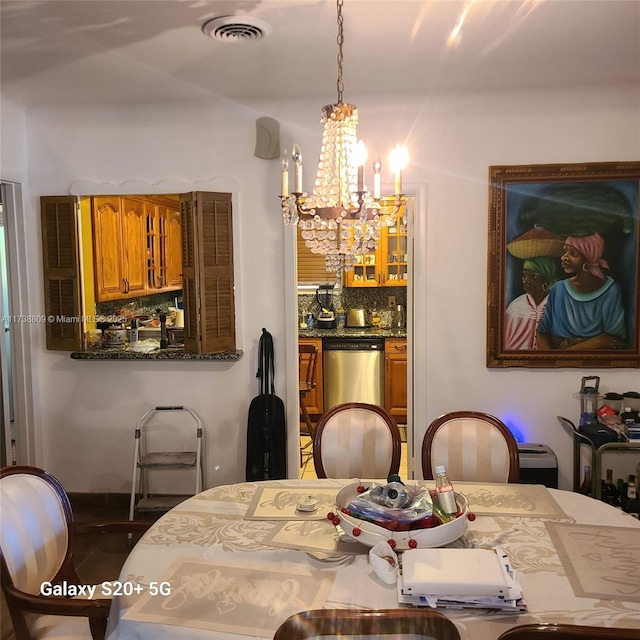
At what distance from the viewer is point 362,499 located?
6.45 feet

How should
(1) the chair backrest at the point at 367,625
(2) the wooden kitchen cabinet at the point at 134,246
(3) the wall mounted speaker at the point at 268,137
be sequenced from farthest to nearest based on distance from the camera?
(2) the wooden kitchen cabinet at the point at 134,246 → (3) the wall mounted speaker at the point at 268,137 → (1) the chair backrest at the point at 367,625

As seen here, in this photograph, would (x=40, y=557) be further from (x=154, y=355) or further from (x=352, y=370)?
(x=352, y=370)

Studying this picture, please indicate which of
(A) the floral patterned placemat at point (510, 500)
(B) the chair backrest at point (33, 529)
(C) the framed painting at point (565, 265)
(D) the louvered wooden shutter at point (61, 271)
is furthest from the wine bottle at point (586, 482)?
(D) the louvered wooden shutter at point (61, 271)

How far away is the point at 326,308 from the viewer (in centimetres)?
608

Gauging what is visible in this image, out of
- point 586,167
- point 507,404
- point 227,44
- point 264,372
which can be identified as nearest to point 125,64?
point 227,44

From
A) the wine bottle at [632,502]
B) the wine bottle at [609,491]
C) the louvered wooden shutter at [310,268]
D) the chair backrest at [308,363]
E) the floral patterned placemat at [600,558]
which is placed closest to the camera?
the floral patterned placemat at [600,558]

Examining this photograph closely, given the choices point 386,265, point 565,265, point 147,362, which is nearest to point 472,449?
point 565,265

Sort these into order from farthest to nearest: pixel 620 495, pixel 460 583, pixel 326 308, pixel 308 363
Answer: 1. pixel 326 308
2. pixel 308 363
3. pixel 620 495
4. pixel 460 583

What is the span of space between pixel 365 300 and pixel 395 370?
3.17ft

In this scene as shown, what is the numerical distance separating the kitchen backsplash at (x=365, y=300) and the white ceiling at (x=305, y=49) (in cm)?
278

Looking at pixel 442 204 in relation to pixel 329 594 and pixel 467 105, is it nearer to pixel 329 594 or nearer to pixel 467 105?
pixel 467 105

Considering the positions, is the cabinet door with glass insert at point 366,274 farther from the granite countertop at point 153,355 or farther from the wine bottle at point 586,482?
the wine bottle at point 586,482

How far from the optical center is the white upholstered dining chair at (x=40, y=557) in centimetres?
172

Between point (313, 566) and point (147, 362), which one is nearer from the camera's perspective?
point (313, 566)
